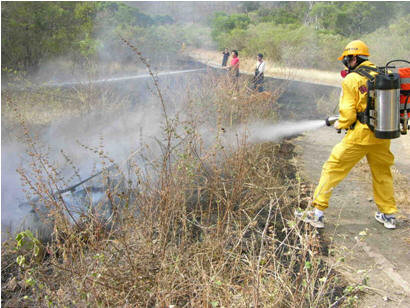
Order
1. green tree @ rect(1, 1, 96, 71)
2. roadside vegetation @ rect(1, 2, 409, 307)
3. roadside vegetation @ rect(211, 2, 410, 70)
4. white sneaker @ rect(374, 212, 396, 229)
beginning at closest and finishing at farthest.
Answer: roadside vegetation @ rect(1, 2, 409, 307) < white sneaker @ rect(374, 212, 396, 229) < green tree @ rect(1, 1, 96, 71) < roadside vegetation @ rect(211, 2, 410, 70)

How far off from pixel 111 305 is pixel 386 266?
7.27ft

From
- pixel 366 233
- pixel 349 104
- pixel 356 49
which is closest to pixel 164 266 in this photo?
pixel 366 233

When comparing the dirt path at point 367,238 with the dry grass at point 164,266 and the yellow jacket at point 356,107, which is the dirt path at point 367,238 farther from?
the yellow jacket at point 356,107

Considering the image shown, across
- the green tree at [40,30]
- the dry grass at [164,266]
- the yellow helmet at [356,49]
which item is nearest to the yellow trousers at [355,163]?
the dry grass at [164,266]

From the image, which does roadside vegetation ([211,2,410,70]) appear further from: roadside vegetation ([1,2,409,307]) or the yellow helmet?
the yellow helmet

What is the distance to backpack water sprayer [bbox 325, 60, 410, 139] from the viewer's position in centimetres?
295

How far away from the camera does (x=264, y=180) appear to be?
3.98m

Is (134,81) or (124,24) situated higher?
(124,24)

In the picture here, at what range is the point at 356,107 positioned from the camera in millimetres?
3217

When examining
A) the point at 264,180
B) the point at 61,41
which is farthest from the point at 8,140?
the point at 264,180

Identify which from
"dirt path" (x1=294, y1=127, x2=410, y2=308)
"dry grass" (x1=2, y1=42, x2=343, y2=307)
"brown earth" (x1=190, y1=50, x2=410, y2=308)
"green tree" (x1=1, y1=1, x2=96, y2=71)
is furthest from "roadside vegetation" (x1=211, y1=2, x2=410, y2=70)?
"dry grass" (x1=2, y1=42, x2=343, y2=307)

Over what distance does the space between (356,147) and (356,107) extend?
1.24ft

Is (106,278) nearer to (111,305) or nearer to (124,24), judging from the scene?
(111,305)

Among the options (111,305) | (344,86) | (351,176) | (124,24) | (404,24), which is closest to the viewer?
(111,305)
